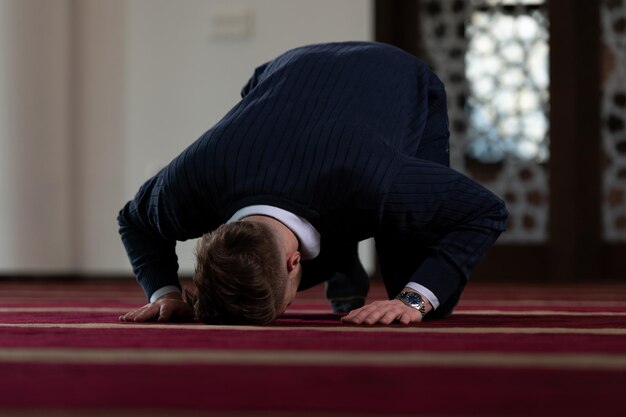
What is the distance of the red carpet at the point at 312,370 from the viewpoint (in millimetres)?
896

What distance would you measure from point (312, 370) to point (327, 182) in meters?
0.69

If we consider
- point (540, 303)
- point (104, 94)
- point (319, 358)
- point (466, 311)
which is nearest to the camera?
point (319, 358)

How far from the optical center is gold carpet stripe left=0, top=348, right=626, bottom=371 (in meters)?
1.11

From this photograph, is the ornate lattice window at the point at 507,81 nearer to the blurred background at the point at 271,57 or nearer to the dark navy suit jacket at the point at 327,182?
the blurred background at the point at 271,57

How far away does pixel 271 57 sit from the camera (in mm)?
4859

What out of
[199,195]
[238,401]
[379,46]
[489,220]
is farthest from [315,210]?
[238,401]

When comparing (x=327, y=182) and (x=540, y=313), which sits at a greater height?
(x=327, y=182)

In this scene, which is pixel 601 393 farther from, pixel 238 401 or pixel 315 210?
pixel 315 210

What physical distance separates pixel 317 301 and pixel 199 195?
129cm

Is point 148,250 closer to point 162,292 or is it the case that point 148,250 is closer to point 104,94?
point 162,292

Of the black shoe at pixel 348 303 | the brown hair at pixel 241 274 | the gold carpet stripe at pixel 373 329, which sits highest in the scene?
the brown hair at pixel 241 274

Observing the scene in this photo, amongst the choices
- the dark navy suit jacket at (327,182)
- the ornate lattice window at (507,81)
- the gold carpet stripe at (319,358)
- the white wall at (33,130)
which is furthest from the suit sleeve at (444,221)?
the white wall at (33,130)

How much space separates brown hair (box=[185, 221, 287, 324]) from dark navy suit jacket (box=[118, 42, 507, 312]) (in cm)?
11

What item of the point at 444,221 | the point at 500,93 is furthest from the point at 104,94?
the point at 444,221
